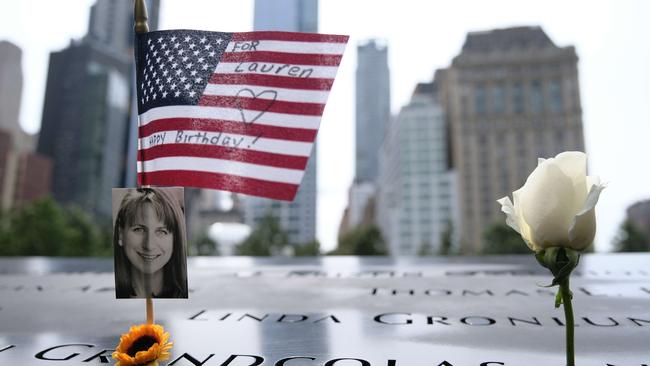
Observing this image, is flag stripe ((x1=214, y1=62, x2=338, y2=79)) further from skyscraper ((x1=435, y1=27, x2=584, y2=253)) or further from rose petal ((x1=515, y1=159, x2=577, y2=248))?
skyscraper ((x1=435, y1=27, x2=584, y2=253))

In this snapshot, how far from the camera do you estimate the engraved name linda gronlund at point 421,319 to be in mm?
4059

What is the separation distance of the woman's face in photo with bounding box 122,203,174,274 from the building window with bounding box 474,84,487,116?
10505cm

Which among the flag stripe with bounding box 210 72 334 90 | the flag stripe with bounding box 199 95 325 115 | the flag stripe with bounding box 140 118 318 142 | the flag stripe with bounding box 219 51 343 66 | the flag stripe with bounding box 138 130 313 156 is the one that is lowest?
the flag stripe with bounding box 138 130 313 156

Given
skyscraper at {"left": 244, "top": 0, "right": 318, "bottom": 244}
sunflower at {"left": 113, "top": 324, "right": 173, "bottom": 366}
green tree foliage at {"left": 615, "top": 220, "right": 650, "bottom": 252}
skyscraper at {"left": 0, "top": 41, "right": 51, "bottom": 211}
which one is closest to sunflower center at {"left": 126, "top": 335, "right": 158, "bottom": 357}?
sunflower at {"left": 113, "top": 324, "right": 173, "bottom": 366}

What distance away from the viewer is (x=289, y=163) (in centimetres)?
329

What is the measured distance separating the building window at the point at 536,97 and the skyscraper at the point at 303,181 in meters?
59.3

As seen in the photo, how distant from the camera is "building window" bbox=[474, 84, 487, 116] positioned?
335ft

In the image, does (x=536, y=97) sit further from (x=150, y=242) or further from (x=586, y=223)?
(x=150, y=242)

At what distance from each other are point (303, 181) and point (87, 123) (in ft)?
186

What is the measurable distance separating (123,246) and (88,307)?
3033mm

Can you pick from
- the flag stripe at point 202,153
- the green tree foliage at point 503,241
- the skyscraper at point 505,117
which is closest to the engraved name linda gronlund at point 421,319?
the flag stripe at point 202,153

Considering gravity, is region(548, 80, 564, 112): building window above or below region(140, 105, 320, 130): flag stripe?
above

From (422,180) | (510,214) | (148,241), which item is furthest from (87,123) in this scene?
(510,214)

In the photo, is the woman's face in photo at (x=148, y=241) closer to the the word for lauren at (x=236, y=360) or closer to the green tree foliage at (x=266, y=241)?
the the word for lauren at (x=236, y=360)
